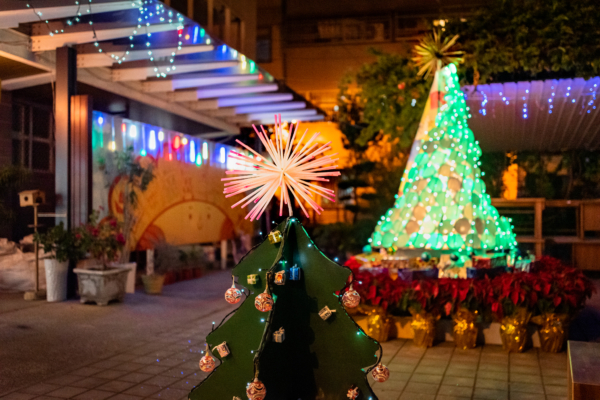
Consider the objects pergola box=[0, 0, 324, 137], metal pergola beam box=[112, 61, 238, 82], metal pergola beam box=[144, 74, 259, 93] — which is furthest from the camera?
metal pergola beam box=[144, 74, 259, 93]

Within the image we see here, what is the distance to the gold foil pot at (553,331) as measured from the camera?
6340 millimetres

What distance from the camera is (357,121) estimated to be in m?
18.6

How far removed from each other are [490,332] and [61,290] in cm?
687

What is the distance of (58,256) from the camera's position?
29.8ft

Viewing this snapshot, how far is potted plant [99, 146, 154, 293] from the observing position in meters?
10.7

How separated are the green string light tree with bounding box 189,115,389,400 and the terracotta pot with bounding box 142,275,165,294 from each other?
269 inches

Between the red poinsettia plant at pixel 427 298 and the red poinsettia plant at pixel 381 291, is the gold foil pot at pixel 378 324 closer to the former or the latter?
the red poinsettia plant at pixel 381 291

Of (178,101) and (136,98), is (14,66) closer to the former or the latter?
(136,98)

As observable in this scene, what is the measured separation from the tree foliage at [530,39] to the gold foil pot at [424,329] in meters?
4.91

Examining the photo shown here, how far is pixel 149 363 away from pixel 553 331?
181 inches

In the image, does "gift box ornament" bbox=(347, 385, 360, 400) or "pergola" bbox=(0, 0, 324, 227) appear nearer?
"gift box ornament" bbox=(347, 385, 360, 400)

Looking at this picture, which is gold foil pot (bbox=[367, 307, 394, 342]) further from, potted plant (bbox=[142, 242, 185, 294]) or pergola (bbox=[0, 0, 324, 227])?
potted plant (bbox=[142, 242, 185, 294])

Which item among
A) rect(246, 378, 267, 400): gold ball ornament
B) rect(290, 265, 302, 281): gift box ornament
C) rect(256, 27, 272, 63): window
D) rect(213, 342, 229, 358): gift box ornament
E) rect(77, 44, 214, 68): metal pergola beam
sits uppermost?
rect(256, 27, 272, 63): window

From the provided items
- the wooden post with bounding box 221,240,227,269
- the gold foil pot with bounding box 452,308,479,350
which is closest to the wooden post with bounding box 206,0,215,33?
the wooden post with bounding box 221,240,227,269
